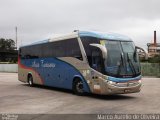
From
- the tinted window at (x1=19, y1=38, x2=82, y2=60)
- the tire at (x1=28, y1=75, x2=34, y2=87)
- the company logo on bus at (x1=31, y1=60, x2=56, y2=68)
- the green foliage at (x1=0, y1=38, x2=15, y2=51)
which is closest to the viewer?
the tinted window at (x1=19, y1=38, x2=82, y2=60)

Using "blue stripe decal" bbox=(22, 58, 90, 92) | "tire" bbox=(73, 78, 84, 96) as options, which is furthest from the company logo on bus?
"tire" bbox=(73, 78, 84, 96)

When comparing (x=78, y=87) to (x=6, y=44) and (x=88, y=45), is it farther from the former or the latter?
(x=6, y=44)

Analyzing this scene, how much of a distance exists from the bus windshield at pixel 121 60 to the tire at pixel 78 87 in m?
2.49

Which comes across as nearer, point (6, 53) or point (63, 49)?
point (63, 49)

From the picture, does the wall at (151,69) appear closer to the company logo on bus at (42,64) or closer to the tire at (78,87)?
the company logo on bus at (42,64)

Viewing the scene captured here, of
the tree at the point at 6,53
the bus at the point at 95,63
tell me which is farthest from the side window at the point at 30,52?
the tree at the point at 6,53

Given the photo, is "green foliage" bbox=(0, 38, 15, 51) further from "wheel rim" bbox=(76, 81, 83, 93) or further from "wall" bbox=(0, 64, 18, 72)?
"wheel rim" bbox=(76, 81, 83, 93)

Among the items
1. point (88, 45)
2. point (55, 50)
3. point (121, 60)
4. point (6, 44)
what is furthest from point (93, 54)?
point (6, 44)

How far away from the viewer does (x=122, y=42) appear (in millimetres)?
17141

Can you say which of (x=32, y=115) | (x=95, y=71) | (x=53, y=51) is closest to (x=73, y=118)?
(x=32, y=115)

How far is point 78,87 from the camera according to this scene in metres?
18.3

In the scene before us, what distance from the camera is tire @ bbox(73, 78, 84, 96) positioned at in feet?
59.3

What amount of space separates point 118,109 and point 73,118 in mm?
2674

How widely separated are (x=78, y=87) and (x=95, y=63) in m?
2.17
